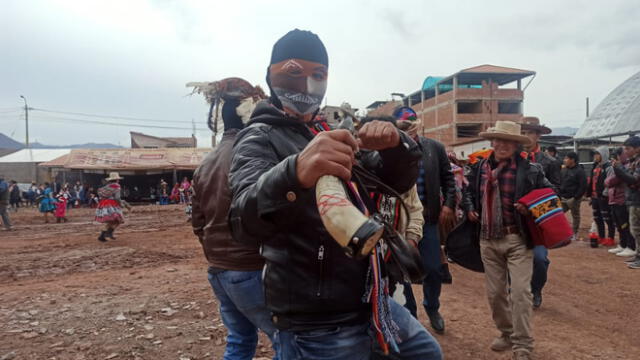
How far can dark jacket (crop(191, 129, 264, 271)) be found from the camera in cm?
234

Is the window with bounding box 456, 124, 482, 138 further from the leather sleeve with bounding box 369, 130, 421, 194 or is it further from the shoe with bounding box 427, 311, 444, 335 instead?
the leather sleeve with bounding box 369, 130, 421, 194

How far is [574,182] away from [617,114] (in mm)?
36144

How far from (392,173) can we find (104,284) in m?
5.99

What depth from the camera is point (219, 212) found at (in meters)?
2.50

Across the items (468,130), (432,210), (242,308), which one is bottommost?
(242,308)

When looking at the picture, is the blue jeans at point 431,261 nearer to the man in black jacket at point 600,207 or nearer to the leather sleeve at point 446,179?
the leather sleeve at point 446,179

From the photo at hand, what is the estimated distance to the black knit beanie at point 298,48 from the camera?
1604 mm

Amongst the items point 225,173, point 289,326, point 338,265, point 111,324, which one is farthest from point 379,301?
point 111,324

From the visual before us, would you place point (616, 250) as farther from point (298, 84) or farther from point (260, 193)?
point (260, 193)

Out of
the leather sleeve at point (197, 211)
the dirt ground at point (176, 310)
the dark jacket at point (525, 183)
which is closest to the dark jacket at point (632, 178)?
the dirt ground at point (176, 310)

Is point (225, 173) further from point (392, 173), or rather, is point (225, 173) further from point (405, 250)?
point (405, 250)

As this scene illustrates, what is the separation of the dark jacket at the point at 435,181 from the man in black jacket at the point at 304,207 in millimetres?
2509

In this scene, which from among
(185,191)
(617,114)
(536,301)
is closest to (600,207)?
(536,301)

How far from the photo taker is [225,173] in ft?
8.14
